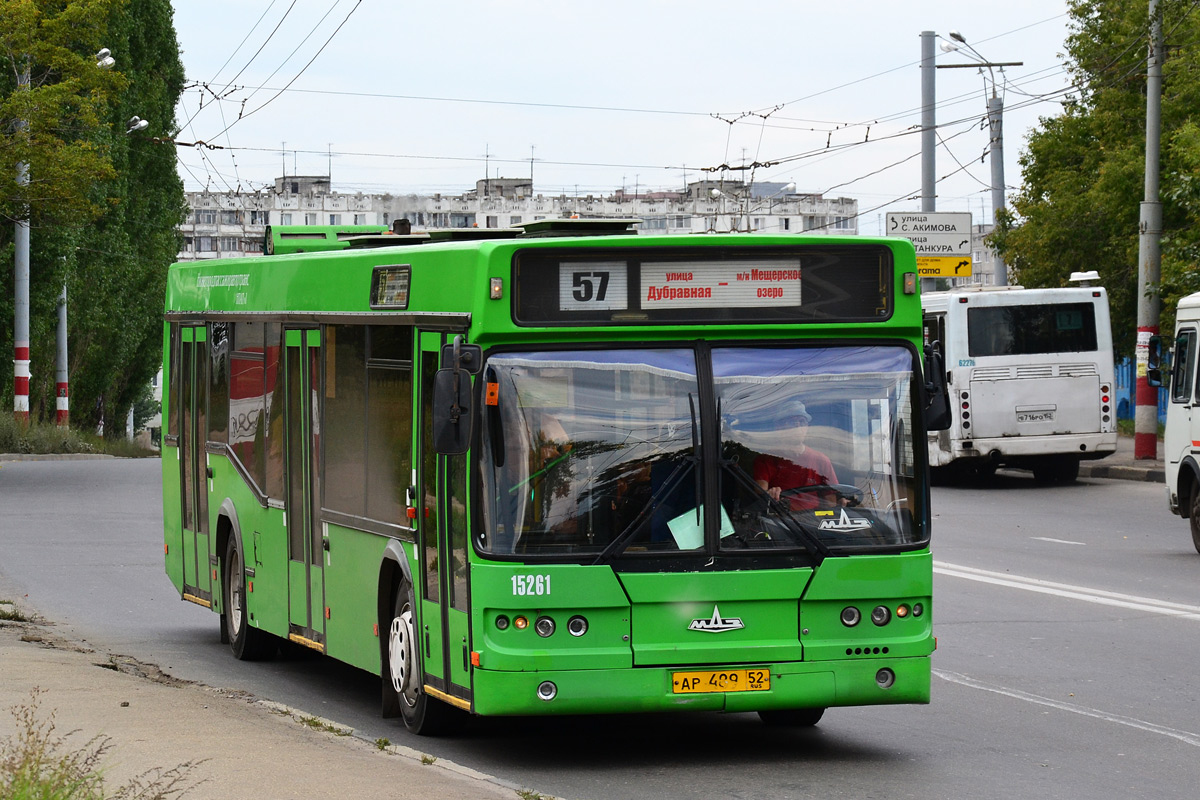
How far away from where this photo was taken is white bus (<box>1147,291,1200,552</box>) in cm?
1838

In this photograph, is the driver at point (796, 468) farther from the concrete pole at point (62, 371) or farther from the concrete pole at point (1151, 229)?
the concrete pole at point (62, 371)

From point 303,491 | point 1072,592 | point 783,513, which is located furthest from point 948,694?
point 1072,592

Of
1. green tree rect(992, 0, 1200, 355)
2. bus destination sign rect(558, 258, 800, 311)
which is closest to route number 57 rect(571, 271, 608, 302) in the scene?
bus destination sign rect(558, 258, 800, 311)

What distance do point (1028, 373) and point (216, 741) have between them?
70.3 ft

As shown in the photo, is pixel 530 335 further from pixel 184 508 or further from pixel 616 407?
pixel 184 508

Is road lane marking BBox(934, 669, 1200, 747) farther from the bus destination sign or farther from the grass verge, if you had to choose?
the grass verge

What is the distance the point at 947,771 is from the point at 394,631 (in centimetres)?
282

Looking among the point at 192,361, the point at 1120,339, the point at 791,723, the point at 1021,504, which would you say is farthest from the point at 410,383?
the point at 1120,339

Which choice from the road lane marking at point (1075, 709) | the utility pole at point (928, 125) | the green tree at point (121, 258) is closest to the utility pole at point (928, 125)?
the utility pole at point (928, 125)

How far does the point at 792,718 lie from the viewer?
31.5 feet

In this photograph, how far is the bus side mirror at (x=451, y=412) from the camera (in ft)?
26.3

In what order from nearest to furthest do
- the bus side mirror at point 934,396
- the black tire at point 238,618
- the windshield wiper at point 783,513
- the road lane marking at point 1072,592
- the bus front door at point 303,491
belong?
the windshield wiper at point 783,513 → the bus side mirror at point 934,396 → the bus front door at point 303,491 → the black tire at point 238,618 → the road lane marking at point 1072,592

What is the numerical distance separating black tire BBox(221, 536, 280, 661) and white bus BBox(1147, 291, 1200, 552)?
32.2 ft

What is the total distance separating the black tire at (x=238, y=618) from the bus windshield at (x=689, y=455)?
450cm
